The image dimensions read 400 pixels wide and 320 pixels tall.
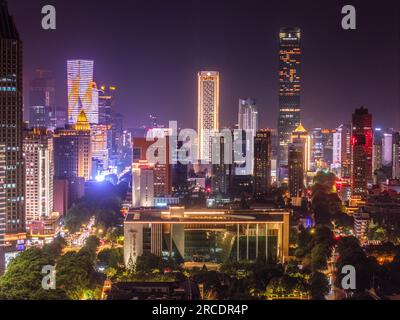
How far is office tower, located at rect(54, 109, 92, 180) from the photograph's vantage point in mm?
14383

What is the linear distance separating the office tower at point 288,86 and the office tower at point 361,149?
3.87 m

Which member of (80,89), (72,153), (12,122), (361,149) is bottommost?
(72,153)

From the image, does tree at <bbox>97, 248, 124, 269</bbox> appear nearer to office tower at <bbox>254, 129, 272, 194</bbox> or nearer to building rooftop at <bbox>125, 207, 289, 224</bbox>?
building rooftop at <bbox>125, 207, 289, 224</bbox>

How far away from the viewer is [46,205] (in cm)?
1050

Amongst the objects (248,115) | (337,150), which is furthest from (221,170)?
(337,150)

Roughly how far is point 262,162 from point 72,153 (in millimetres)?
4264

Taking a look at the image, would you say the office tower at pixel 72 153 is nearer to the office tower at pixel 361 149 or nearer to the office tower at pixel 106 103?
the office tower at pixel 106 103

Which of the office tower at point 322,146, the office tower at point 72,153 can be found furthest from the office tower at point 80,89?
the office tower at point 322,146

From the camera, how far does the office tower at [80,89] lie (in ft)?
50.5

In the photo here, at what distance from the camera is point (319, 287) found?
5848mm

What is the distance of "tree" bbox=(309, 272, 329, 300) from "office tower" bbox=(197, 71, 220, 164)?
31.0 ft

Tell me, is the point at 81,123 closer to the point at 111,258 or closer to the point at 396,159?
the point at 396,159

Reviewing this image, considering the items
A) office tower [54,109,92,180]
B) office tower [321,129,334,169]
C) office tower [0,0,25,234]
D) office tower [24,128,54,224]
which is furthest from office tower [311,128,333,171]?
office tower [0,0,25,234]
